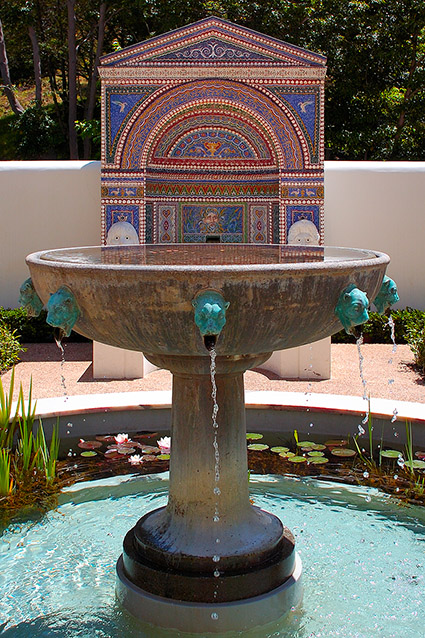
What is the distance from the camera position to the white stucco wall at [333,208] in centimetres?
1095

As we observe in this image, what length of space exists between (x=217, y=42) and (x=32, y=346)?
4669 millimetres

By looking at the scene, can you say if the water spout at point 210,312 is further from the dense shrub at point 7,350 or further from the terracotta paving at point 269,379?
the dense shrub at point 7,350

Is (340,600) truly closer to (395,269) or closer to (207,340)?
(207,340)

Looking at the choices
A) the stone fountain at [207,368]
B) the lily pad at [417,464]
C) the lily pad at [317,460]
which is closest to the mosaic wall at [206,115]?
the lily pad at [317,460]

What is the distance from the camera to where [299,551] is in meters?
3.66

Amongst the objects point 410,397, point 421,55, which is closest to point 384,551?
point 410,397

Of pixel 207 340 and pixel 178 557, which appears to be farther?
pixel 178 557

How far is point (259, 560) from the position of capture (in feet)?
10.3

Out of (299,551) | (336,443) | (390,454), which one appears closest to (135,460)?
(336,443)

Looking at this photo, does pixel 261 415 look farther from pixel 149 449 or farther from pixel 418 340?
pixel 418 340

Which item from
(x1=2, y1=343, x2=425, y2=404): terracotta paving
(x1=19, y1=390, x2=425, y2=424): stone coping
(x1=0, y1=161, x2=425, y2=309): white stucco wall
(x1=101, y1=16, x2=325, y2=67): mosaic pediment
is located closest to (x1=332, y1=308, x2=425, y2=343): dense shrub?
(x1=2, y1=343, x2=425, y2=404): terracotta paving

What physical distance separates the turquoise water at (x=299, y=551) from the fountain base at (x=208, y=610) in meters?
0.05

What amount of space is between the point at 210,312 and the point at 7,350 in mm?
6642

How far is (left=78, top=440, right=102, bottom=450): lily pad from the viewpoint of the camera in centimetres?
514
